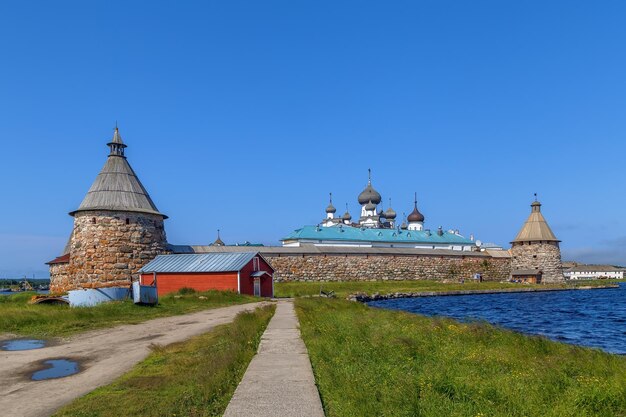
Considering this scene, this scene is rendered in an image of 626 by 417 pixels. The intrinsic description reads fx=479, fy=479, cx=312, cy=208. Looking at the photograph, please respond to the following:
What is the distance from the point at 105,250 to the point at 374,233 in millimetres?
50590

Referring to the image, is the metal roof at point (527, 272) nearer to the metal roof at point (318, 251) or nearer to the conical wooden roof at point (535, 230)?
the conical wooden roof at point (535, 230)

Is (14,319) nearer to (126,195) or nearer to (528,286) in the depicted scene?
(126,195)

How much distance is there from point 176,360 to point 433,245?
249 feet

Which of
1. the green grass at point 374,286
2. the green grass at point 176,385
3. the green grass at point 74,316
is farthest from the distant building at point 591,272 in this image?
the green grass at point 176,385

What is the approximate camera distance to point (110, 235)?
3684 cm

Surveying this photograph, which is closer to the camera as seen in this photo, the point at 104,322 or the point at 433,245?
the point at 104,322

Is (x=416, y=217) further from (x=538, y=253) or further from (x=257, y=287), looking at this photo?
(x=257, y=287)

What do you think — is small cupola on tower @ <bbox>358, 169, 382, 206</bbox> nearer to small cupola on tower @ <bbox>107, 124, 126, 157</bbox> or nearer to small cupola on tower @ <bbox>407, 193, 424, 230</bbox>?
small cupola on tower @ <bbox>407, 193, 424, 230</bbox>

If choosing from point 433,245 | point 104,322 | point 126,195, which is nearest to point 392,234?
point 433,245

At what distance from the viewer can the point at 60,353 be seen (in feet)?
41.5

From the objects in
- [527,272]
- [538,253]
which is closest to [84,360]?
[527,272]

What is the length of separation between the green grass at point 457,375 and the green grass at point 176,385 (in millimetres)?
1520

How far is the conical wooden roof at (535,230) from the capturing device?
216 feet

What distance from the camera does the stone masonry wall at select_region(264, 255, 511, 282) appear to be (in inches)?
2055
